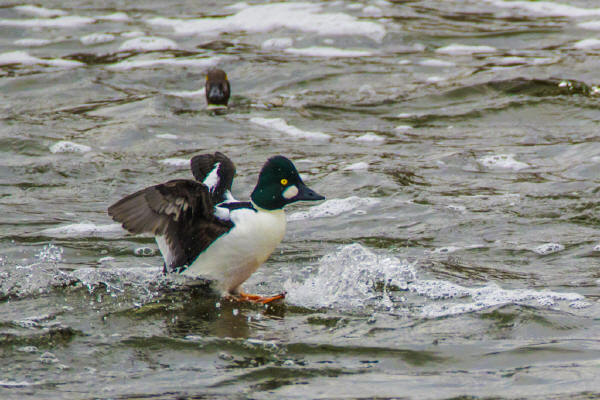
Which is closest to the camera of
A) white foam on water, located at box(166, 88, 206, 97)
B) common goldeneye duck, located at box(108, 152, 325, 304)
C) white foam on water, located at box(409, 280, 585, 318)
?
white foam on water, located at box(409, 280, 585, 318)

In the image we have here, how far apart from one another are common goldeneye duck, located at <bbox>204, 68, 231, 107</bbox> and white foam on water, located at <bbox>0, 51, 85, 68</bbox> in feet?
9.41

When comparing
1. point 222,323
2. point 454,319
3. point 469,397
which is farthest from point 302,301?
point 469,397

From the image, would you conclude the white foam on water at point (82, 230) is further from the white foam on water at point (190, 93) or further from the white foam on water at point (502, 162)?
the white foam on water at point (190, 93)

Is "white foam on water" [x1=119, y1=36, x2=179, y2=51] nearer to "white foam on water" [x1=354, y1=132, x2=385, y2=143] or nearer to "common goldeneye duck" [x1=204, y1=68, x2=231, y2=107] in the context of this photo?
"common goldeneye duck" [x1=204, y1=68, x2=231, y2=107]

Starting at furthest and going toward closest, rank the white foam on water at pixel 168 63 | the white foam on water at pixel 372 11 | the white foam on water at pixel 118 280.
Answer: the white foam on water at pixel 372 11, the white foam on water at pixel 168 63, the white foam on water at pixel 118 280

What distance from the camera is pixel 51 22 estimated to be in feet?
46.8

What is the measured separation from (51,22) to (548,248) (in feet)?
34.1

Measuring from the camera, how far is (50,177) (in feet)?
27.2

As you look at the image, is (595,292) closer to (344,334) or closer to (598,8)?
(344,334)

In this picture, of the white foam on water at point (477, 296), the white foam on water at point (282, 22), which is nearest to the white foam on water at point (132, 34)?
the white foam on water at point (282, 22)

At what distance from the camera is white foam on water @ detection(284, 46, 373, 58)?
1283 centimetres

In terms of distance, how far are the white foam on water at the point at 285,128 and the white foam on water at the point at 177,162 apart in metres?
1.45

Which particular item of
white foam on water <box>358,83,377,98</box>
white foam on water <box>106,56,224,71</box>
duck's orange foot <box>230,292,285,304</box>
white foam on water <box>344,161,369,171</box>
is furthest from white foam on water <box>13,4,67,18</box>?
duck's orange foot <box>230,292,285,304</box>

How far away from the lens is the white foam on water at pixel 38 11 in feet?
47.8
